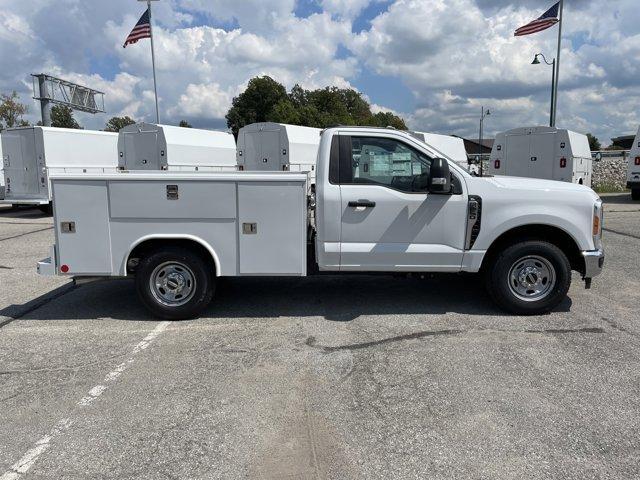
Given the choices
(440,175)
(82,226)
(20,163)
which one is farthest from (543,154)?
(20,163)

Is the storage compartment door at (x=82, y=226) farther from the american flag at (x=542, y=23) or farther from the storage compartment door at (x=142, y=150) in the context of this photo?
the american flag at (x=542, y=23)

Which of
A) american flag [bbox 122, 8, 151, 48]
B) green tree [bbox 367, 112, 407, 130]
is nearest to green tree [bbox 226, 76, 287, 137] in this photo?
green tree [bbox 367, 112, 407, 130]

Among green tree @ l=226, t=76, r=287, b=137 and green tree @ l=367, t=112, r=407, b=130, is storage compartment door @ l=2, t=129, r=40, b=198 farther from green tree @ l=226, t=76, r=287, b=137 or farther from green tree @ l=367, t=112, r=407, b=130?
green tree @ l=367, t=112, r=407, b=130

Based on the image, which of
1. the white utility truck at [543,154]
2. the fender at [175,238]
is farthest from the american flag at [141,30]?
the fender at [175,238]

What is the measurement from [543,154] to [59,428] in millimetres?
17045

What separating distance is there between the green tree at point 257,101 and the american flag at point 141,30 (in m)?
37.0

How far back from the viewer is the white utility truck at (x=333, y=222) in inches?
221

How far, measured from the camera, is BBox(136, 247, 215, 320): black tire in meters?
5.75

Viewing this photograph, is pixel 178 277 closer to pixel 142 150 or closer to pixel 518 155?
pixel 142 150

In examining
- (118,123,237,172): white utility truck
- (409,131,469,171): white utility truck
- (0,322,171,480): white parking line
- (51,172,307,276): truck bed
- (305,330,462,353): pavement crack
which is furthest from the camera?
(409,131,469,171): white utility truck

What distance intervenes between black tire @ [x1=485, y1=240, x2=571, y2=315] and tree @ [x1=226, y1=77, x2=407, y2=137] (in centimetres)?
5288

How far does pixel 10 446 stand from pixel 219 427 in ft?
4.38

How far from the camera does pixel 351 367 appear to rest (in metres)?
4.58

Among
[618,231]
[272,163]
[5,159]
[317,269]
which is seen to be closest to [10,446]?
[317,269]
